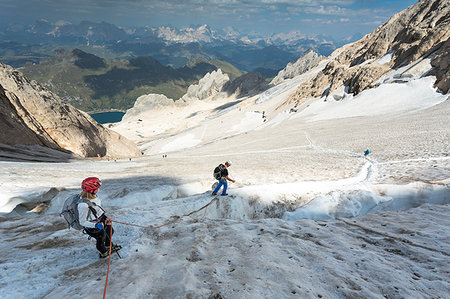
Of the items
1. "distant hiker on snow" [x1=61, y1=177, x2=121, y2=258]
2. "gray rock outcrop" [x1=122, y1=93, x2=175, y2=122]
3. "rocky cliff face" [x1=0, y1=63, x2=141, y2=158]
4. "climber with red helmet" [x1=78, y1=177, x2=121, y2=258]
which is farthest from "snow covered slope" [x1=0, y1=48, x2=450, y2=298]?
"gray rock outcrop" [x1=122, y1=93, x2=175, y2=122]

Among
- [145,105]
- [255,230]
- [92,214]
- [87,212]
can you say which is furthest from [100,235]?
[145,105]

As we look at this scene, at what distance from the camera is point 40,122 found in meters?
32.3

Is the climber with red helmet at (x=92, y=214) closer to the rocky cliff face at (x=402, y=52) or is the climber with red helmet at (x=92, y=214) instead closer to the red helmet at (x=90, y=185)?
the red helmet at (x=90, y=185)

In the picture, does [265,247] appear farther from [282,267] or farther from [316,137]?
[316,137]

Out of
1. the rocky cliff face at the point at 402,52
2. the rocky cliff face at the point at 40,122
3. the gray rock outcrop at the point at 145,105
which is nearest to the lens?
the rocky cliff face at the point at 40,122

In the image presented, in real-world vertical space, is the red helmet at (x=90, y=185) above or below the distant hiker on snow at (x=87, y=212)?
above

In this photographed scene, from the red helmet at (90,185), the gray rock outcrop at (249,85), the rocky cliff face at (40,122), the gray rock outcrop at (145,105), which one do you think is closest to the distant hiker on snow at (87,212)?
the red helmet at (90,185)

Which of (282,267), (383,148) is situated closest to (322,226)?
(282,267)

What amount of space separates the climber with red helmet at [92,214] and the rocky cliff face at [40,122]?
23.7m

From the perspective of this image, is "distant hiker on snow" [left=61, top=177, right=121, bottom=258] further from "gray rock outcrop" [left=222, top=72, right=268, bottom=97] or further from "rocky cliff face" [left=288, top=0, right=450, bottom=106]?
"gray rock outcrop" [left=222, top=72, right=268, bottom=97]

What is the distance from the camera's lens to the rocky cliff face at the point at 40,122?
79.6 ft

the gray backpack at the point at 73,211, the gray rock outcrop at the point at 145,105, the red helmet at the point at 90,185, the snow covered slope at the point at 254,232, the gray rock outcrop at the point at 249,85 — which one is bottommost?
the snow covered slope at the point at 254,232

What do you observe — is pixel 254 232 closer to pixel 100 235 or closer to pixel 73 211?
pixel 100 235

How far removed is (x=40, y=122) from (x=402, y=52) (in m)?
71.9
